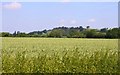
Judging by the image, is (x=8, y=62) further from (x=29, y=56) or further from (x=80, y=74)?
(x=80, y=74)

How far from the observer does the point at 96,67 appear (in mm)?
8102

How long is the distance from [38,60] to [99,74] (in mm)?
1749

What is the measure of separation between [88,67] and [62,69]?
77 cm

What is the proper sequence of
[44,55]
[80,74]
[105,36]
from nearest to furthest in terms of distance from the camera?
1. [80,74]
2. [44,55]
3. [105,36]

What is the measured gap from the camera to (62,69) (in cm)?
784

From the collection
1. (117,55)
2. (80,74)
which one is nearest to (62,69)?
(80,74)

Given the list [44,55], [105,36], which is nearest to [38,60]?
[44,55]

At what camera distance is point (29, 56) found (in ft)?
28.2

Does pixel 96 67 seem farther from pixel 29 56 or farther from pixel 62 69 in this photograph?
pixel 29 56

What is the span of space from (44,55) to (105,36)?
77.7 feet

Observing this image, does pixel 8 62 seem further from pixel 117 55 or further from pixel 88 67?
pixel 117 55

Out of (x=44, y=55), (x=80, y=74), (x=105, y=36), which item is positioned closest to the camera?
(x=80, y=74)

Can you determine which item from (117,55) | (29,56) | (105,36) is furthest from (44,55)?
(105,36)

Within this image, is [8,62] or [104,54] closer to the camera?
[8,62]
